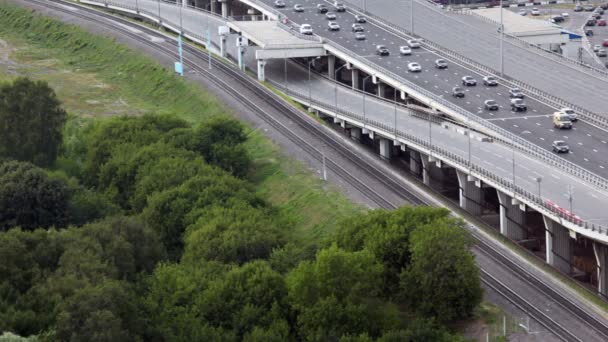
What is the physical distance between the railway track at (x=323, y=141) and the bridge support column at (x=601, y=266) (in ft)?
10.2

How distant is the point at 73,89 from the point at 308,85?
93.7ft

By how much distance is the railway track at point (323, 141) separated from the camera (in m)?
79.4

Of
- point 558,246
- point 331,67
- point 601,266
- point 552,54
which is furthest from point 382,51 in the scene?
point 601,266

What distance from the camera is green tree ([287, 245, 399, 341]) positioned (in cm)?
7506

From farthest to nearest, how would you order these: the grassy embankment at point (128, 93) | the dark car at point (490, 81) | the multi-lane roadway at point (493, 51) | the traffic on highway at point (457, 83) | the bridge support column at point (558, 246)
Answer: the multi-lane roadway at point (493, 51), the dark car at point (490, 81), the traffic on highway at point (457, 83), the grassy embankment at point (128, 93), the bridge support column at point (558, 246)

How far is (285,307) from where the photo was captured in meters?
78.6

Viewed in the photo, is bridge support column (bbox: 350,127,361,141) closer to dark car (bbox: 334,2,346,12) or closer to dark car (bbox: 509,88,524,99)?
dark car (bbox: 509,88,524,99)

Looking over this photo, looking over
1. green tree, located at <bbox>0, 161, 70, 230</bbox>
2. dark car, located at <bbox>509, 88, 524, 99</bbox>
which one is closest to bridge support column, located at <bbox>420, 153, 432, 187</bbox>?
dark car, located at <bbox>509, 88, 524, 99</bbox>

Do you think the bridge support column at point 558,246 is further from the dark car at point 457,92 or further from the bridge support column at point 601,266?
the dark car at point 457,92

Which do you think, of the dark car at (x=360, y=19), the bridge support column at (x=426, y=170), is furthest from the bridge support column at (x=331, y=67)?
the bridge support column at (x=426, y=170)

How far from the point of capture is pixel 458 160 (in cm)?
10062

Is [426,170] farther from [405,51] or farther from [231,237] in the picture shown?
[405,51]

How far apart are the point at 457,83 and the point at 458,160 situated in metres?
27.1

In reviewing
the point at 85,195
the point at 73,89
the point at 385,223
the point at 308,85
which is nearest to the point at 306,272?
the point at 385,223
